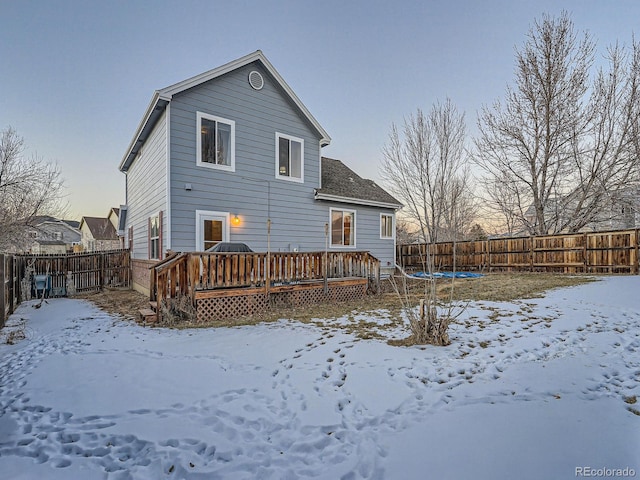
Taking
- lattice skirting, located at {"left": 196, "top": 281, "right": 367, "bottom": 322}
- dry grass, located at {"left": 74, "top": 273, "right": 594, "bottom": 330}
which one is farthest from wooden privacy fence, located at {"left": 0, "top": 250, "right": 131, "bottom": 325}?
lattice skirting, located at {"left": 196, "top": 281, "right": 367, "bottom": 322}

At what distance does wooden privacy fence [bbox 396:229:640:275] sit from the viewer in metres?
12.0

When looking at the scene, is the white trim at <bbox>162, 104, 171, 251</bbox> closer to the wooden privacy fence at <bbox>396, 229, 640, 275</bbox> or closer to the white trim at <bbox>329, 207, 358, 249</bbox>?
the white trim at <bbox>329, 207, 358, 249</bbox>

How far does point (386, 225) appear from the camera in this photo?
47.0 ft

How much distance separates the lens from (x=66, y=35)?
10945 millimetres

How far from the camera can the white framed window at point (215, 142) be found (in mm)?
9148

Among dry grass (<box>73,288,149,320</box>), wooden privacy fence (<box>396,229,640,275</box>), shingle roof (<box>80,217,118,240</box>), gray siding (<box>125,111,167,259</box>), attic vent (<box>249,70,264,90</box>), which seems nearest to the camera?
dry grass (<box>73,288,149,320</box>)

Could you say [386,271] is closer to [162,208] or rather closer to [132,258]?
[162,208]

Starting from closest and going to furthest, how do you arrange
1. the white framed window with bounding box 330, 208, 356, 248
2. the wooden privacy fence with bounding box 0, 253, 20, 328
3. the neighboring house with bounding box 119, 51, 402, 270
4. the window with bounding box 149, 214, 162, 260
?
the wooden privacy fence with bounding box 0, 253, 20, 328
the neighboring house with bounding box 119, 51, 402, 270
the window with bounding box 149, 214, 162, 260
the white framed window with bounding box 330, 208, 356, 248

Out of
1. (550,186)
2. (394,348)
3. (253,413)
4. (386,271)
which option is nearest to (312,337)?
(394,348)

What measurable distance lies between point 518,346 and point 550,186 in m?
14.7

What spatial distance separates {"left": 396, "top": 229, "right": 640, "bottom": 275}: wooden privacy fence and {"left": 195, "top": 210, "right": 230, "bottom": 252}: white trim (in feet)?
22.6

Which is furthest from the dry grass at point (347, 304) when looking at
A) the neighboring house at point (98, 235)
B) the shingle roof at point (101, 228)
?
the shingle roof at point (101, 228)

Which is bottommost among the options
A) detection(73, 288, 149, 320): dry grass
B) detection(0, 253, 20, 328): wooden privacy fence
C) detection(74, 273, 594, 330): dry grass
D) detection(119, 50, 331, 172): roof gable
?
detection(73, 288, 149, 320): dry grass

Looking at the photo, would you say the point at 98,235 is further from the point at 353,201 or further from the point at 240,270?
the point at 240,270
